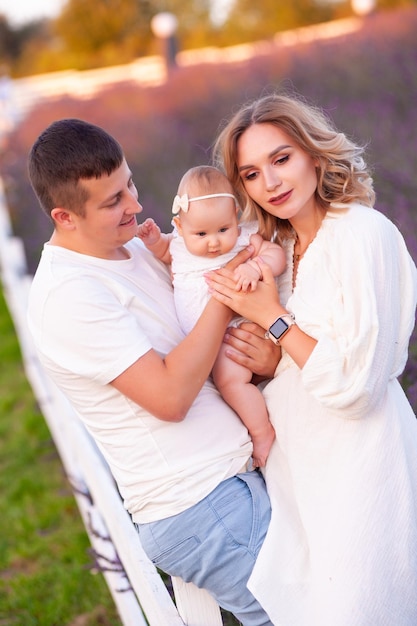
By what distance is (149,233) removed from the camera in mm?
2828

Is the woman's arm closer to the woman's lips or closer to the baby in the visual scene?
the baby

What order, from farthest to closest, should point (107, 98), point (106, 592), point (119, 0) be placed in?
1. point (119, 0)
2. point (107, 98)
3. point (106, 592)

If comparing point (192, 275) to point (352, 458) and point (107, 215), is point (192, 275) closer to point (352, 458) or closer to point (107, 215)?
point (107, 215)

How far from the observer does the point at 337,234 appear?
7.94ft

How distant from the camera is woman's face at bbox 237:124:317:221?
2.52 meters

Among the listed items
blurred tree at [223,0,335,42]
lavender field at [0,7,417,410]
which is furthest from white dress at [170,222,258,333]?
blurred tree at [223,0,335,42]

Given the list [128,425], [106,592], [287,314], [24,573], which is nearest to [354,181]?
[287,314]

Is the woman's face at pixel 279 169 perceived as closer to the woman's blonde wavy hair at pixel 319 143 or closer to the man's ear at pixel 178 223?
the woman's blonde wavy hair at pixel 319 143

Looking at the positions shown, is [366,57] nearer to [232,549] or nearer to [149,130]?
[149,130]

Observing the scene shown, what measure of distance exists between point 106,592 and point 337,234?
8.46 feet

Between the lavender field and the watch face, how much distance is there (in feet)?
4.58

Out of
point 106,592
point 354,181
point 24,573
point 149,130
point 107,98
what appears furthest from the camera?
point 107,98

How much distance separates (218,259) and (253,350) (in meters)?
0.34

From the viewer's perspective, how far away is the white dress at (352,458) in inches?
88.9
